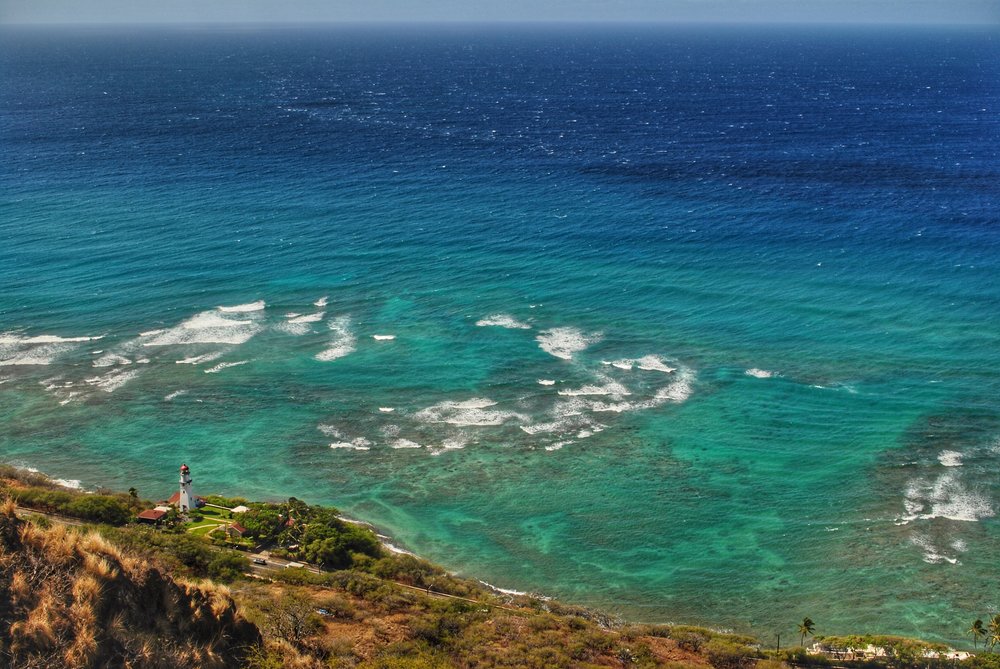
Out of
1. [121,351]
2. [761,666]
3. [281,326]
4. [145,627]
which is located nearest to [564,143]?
[281,326]

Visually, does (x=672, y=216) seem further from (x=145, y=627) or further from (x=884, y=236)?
(x=145, y=627)

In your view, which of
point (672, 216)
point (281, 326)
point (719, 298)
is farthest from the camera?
point (672, 216)

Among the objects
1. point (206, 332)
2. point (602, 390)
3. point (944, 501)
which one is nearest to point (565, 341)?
point (602, 390)

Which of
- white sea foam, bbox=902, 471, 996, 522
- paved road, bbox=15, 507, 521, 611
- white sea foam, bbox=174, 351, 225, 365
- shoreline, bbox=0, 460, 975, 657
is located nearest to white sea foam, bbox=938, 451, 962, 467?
white sea foam, bbox=902, 471, 996, 522

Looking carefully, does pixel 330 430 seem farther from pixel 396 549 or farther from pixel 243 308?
pixel 243 308

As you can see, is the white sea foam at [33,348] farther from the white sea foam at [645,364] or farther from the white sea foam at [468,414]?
the white sea foam at [645,364]

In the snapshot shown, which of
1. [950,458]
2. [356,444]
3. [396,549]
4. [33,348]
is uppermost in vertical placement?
[33,348]
